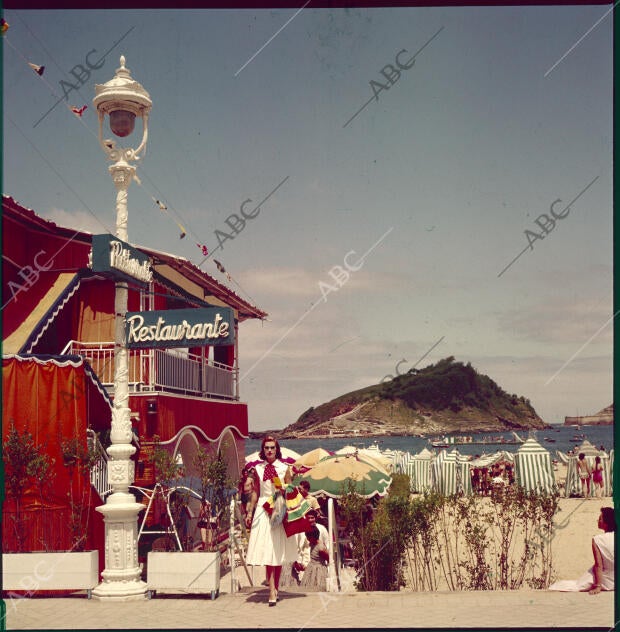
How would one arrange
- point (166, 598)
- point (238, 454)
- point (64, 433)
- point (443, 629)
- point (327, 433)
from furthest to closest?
point (327, 433) → point (238, 454) → point (64, 433) → point (166, 598) → point (443, 629)

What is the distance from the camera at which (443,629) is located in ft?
22.2

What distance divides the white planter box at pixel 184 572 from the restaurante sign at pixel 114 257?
10.3 ft

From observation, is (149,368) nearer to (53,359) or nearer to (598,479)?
(53,359)

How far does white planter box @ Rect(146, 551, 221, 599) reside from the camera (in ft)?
28.8

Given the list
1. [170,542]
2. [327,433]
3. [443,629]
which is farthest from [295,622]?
[327,433]

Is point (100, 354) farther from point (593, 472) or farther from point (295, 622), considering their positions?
point (593, 472)

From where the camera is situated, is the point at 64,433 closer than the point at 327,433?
Yes

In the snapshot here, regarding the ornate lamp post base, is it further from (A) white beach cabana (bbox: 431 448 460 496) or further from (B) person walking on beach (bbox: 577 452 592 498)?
(B) person walking on beach (bbox: 577 452 592 498)

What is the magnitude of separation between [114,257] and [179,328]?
1.14 metres

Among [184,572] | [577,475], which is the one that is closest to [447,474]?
[577,475]

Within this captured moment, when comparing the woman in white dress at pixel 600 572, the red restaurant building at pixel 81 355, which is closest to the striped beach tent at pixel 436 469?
the red restaurant building at pixel 81 355

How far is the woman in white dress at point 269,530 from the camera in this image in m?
8.53

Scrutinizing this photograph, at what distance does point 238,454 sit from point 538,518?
1146cm

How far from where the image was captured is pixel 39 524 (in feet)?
34.5
